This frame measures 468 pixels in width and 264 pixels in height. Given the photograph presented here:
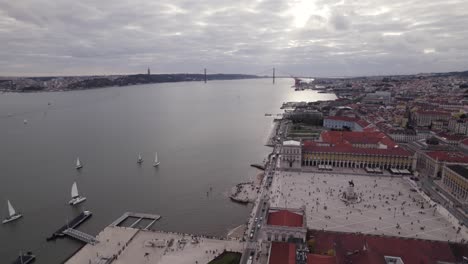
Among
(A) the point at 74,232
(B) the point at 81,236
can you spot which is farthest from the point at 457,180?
(A) the point at 74,232

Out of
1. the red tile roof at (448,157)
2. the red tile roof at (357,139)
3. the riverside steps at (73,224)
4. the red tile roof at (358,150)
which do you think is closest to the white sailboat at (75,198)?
the riverside steps at (73,224)

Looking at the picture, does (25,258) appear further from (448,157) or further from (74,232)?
(448,157)

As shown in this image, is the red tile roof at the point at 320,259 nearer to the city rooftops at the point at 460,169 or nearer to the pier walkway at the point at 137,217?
the pier walkway at the point at 137,217

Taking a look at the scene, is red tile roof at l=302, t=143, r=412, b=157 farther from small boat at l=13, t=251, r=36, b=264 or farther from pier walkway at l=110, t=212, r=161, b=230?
small boat at l=13, t=251, r=36, b=264

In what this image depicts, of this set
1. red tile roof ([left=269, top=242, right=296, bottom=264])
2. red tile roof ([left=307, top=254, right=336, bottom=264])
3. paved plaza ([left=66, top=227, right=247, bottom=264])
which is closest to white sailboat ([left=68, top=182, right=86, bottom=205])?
paved plaza ([left=66, top=227, right=247, bottom=264])

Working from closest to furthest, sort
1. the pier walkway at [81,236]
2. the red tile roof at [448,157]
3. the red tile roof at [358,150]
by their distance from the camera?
1. the pier walkway at [81,236]
2. the red tile roof at [448,157]
3. the red tile roof at [358,150]
